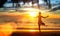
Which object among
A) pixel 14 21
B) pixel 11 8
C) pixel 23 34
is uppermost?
pixel 11 8

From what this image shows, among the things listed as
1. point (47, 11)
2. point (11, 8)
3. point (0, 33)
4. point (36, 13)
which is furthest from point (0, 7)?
point (47, 11)

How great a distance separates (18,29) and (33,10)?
25cm

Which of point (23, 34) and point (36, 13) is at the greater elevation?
point (36, 13)

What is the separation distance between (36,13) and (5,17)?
0.32 m

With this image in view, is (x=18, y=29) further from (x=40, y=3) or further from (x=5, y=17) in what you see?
(x=40, y=3)

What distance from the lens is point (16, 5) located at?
179cm

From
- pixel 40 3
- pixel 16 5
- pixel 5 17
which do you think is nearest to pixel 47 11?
pixel 40 3

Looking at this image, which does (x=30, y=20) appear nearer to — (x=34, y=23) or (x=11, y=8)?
(x=34, y=23)

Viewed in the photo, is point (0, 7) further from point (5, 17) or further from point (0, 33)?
point (0, 33)

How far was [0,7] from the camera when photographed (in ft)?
5.86

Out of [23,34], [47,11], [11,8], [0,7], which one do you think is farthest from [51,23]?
[0,7]

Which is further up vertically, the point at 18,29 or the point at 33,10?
the point at 33,10

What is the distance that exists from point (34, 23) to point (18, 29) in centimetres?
17

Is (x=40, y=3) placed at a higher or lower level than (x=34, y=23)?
higher
